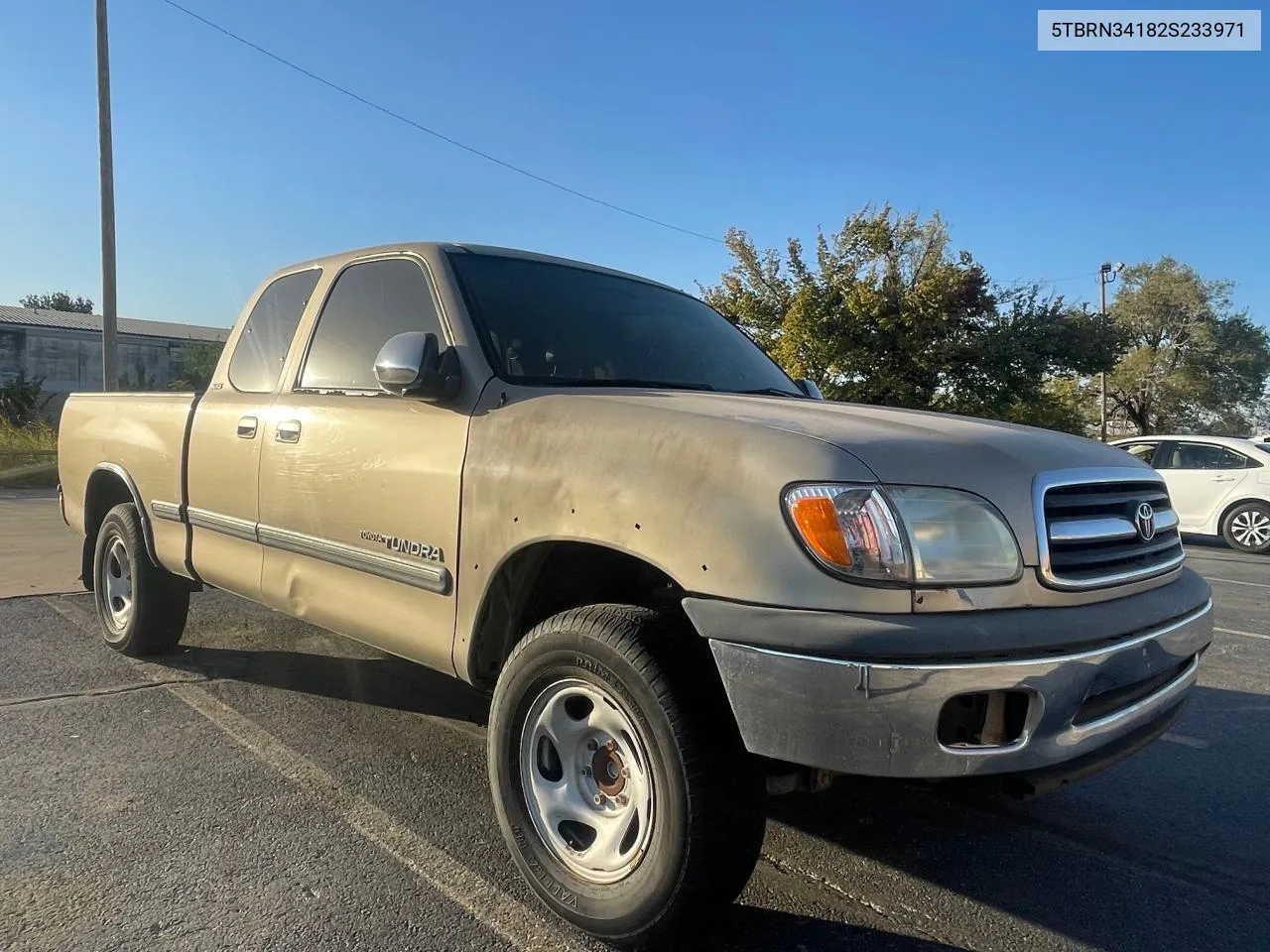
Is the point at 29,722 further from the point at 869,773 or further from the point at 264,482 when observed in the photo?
the point at 869,773

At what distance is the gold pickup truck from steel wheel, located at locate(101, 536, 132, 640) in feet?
6.01

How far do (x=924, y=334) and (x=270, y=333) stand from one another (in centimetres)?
2255

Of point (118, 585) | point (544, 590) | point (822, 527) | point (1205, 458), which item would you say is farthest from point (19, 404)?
point (822, 527)

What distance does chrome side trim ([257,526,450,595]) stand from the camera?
2.93 meters

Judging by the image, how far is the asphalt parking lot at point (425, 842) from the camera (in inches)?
97.2

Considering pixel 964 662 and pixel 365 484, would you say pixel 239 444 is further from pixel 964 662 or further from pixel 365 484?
pixel 964 662

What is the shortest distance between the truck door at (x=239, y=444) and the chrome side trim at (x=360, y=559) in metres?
0.23

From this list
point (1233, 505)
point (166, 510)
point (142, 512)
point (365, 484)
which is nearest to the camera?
point (365, 484)

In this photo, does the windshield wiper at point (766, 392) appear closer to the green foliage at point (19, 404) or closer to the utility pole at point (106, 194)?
the utility pole at point (106, 194)

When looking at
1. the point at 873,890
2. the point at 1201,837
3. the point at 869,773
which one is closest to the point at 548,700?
the point at 869,773

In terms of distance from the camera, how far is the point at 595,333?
3514mm

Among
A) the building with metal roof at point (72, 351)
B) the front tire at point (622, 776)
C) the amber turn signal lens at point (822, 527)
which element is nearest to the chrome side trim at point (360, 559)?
the front tire at point (622, 776)

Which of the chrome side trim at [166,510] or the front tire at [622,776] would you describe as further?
the chrome side trim at [166,510]

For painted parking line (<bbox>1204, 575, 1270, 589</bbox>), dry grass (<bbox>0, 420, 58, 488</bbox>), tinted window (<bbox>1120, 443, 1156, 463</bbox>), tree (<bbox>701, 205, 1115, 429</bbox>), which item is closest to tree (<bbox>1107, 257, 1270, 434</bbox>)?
tree (<bbox>701, 205, 1115, 429</bbox>)
